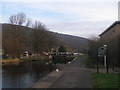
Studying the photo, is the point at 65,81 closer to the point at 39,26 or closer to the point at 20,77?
the point at 20,77

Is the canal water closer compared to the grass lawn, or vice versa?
the grass lawn

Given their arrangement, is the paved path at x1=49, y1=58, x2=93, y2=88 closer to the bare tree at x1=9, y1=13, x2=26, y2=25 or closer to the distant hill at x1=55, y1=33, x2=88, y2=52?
the bare tree at x1=9, y1=13, x2=26, y2=25

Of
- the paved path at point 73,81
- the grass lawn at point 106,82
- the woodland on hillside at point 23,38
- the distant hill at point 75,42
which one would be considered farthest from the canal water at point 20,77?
the distant hill at point 75,42

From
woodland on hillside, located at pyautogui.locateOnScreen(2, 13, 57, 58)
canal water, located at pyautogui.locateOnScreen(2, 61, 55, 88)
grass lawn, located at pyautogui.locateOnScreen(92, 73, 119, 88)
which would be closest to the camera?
grass lawn, located at pyautogui.locateOnScreen(92, 73, 119, 88)

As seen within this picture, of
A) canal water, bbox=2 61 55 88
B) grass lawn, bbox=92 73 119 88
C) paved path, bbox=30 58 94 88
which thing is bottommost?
canal water, bbox=2 61 55 88

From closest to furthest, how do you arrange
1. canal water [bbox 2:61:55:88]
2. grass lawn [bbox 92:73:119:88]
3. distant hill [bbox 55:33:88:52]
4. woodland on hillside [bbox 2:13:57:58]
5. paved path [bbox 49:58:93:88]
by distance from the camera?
grass lawn [bbox 92:73:119:88] < paved path [bbox 49:58:93:88] < canal water [bbox 2:61:55:88] < woodland on hillside [bbox 2:13:57:58] < distant hill [bbox 55:33:88:52]

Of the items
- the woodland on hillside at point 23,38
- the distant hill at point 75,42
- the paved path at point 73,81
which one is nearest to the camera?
the paved path at point 73,81

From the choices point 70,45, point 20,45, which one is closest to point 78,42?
point 70,45

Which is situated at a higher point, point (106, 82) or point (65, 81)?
point (106, 82)

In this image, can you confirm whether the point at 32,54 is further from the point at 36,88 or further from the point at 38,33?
the point at 36,88

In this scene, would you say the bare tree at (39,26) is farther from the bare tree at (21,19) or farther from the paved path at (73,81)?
the paved path at (73,81)

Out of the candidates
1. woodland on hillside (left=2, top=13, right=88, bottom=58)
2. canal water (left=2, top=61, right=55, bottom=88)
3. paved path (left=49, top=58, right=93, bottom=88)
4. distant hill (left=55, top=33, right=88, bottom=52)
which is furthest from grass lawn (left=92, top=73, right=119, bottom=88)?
distant hill (left=55, top=33, right=88, bottom=52)

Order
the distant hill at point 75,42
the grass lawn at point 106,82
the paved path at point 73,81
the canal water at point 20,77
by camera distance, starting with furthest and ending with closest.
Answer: the distant hill at point 75,42
the canal water at point 20,77
the paved path at point 73,81
the grass lawn at point 106,82

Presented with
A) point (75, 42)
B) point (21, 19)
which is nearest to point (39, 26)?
point (21, 19)
